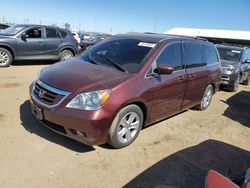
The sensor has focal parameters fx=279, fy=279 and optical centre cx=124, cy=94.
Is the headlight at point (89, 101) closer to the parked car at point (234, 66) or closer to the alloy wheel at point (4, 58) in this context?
the parked car at point (234, 66)

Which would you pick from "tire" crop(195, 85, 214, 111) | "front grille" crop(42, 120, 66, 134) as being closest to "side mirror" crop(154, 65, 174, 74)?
"front grille" crop(42, 120, 66, 134)

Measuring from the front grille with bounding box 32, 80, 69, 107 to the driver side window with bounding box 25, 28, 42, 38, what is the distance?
7.38 metres

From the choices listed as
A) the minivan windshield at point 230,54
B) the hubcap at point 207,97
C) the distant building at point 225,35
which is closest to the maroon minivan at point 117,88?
the hubcap at point 207,97

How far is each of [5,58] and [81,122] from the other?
800 cm

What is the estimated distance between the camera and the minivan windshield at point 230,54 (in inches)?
449

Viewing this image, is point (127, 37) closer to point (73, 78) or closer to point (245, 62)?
point (73, 78)

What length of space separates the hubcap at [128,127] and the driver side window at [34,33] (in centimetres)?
820

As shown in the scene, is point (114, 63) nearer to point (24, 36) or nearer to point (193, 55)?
point (193, 55)

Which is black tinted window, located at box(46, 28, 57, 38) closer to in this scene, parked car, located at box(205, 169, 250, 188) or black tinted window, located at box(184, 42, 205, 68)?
black tinted window, located at box(184, 42, 205, 68)

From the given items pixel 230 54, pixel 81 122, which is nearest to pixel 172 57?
pixel 81 122

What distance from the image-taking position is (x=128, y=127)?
4.51 m

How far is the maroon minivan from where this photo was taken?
3990 millimetres

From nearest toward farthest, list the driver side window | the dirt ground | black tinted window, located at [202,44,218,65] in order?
the dirt ground < black tinted window, located at [202,44,218,65] < the driver side window

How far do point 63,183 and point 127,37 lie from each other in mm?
3218
